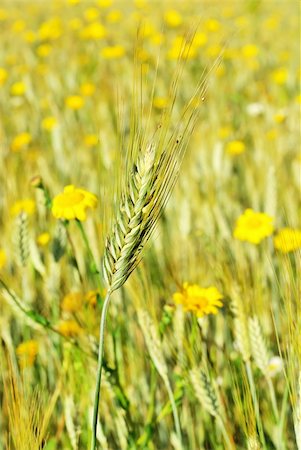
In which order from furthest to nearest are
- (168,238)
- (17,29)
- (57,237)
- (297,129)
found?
1. (17,29)
2. (297,129)
3. (168,238)
4. (57,237)

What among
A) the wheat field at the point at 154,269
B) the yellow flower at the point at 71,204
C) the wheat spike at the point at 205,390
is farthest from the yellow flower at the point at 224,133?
the wheat spike at the point at 205,390

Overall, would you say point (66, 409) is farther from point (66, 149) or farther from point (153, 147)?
point (66, 149)

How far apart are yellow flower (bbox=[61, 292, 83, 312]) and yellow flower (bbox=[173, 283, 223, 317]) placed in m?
0.18

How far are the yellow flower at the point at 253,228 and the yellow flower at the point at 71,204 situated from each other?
326mm

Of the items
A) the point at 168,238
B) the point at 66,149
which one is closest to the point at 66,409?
the point at 168,238

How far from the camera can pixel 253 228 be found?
1.23 m

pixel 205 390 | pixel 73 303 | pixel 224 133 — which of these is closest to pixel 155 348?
pixel 205 390

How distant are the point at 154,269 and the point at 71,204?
0.44 metres

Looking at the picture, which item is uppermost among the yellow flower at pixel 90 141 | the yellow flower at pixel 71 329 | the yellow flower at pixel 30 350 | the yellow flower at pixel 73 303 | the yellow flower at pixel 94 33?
the yellow flower at pixel 94 33

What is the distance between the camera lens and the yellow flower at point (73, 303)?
3.37 feet

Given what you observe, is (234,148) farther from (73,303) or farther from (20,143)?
(73,303)

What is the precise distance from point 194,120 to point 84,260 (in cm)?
82

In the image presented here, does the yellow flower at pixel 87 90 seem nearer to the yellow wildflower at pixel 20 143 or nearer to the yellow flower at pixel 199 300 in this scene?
the yellow wildflower at pixel 20 143

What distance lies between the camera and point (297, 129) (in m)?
2.08
